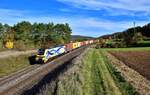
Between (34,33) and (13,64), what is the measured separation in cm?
10397

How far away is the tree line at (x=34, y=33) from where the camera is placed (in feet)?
Answer: 394

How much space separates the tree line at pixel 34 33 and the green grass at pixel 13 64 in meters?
56.1

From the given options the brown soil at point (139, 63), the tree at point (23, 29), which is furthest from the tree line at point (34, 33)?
the brown soil at point (139, 63)

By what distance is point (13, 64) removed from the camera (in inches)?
1999

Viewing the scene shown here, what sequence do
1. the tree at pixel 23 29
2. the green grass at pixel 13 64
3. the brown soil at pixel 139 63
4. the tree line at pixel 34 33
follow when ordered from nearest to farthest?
the brown soil at pixel 139 63 < the green grass at pixel 13 64 < the tree line at pixel 34 33 < the tree at pixel 23 29

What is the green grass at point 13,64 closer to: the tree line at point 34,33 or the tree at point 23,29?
the tree line at point 34,33

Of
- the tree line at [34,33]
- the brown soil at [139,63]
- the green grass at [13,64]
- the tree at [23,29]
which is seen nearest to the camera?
the brown soil at [139,63]

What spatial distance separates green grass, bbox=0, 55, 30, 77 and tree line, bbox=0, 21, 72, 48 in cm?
5611

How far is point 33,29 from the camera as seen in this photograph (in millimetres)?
155125

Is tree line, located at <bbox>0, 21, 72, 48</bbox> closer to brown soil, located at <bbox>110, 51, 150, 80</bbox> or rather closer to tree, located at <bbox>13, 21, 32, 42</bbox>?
tree, located at <bbox>13, 21, 32, 42</bbox>

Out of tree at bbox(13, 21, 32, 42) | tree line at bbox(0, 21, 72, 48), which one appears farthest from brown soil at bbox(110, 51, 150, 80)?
tree at bbox(13, 21, 32, 42)

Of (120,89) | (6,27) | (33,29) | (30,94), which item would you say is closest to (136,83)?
(120,89)

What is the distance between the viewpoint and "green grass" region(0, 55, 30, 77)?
4500 cm

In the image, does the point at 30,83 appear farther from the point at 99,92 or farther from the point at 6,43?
the point at 6,43
